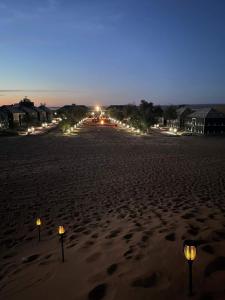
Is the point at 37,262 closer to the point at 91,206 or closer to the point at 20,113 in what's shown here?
the point at 91,206

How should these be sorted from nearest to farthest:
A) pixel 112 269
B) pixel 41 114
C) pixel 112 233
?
pixel 112 269
pixel 112 233
pixel 41 114

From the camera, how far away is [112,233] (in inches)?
396

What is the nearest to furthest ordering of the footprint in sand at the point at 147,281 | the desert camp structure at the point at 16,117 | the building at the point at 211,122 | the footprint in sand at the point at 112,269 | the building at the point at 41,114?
the footprint in sand at the point at 147,281
the footprint in sand at the point at 112,269
the building at the point at 211,122
the desert camp structure at the point at 16,117
the building at the point at 41,114

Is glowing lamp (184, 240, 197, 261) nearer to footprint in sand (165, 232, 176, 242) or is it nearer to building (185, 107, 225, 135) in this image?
footprint in sand (165, 232, 176, 242)

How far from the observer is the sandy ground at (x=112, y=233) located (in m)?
6.35

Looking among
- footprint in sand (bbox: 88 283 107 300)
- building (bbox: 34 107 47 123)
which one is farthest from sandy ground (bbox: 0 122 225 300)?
building (bbox: 34 107 47 123)

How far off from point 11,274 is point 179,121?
75.5 m

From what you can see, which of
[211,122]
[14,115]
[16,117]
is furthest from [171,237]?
[16,117]

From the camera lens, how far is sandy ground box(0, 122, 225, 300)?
20.8 ft

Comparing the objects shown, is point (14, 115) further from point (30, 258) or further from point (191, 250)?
point (191, 250)

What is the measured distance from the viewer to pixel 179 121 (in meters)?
78.3

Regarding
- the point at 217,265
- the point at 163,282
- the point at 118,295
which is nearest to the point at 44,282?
the point at 118,295

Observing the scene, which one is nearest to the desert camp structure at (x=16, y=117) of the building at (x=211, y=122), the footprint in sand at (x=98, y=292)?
the building at (x=211, y=122)

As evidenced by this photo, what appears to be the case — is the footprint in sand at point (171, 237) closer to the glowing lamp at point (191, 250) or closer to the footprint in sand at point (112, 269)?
the footprint in sand at point (112, 269)
